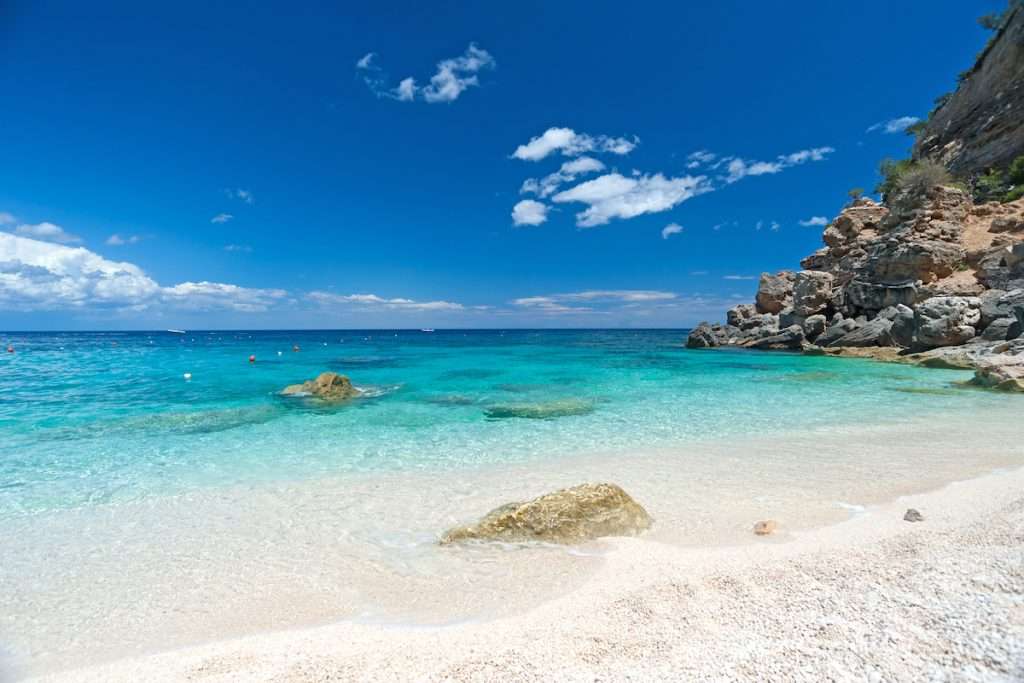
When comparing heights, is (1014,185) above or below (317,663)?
above

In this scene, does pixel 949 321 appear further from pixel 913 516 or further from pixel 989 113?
pixel 913 516

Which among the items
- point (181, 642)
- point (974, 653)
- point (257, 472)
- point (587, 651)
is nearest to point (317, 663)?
point (181, 642)

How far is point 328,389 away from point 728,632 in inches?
633

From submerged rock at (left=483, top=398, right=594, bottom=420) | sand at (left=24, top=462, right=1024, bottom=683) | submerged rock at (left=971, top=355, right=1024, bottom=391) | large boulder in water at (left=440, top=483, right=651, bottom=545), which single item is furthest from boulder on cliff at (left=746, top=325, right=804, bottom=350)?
large boulder in water at (left=440, top=483, right=651, bottom=545)

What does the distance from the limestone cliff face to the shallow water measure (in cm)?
3500

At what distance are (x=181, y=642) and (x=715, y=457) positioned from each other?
7964 millimetres

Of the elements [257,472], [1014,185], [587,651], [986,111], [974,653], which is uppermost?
[986,111]

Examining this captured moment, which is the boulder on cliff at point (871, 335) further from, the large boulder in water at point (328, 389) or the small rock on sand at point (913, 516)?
the large boulder in water at point (328, 389)

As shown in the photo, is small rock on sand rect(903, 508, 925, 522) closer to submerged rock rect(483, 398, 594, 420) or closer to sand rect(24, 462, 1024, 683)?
sand rect(24, 462, 1024, 683)

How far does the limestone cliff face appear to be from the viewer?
114 feet

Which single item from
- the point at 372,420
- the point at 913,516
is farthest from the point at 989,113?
the point at 372,420

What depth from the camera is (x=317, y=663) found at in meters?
3.09

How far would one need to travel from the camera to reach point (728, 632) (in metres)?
3.03

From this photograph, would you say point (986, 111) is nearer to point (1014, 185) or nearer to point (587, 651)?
point (1014, 185)
